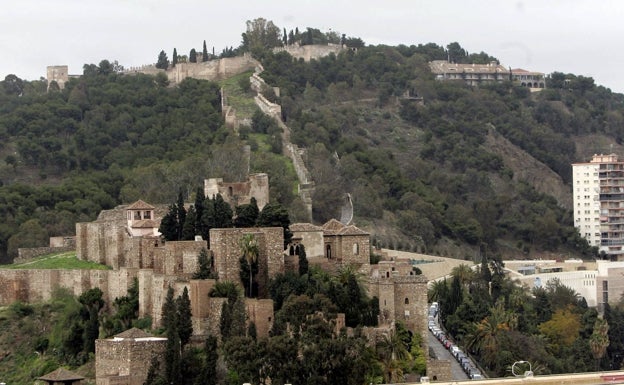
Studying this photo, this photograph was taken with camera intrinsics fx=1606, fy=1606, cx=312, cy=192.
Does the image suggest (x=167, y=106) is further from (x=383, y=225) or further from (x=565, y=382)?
(x=565, y=382)

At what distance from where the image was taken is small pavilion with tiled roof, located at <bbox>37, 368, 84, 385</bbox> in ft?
155

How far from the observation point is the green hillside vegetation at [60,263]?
196ft

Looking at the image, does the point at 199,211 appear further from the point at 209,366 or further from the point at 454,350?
the point at 454,350

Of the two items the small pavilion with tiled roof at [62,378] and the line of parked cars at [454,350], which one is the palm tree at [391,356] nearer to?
the line of parked cars at [454,350]

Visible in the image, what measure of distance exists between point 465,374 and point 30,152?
162ft

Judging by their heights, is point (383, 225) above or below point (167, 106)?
below

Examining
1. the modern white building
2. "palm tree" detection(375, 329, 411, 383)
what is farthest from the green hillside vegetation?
the modern white building

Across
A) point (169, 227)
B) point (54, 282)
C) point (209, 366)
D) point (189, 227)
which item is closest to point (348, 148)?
point (54, 282)

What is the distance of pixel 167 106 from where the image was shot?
108688 mm

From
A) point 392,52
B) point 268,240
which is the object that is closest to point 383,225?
point 268,240

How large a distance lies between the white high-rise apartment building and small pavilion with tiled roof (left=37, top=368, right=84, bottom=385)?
66.8 metres

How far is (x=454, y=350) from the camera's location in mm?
60469

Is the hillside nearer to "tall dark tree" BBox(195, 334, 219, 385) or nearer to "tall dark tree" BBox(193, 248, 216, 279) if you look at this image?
"tall dark tree" BBox(193, 248, 216, 279)

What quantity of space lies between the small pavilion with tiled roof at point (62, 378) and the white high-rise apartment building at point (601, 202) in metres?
66.8
